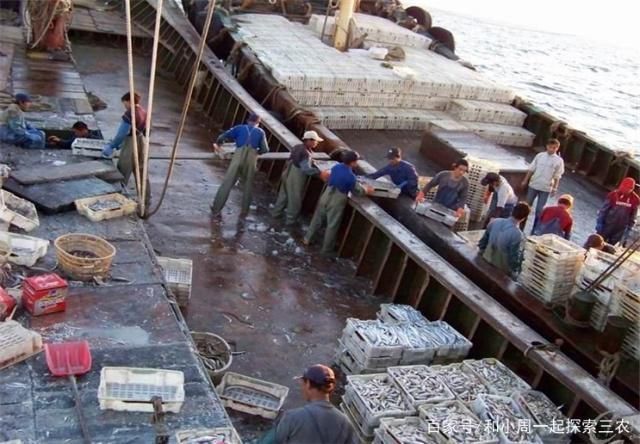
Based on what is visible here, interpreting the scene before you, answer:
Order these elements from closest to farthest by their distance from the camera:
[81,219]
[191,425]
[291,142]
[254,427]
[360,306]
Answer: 1. [191,425]
2. [254,427]
3. [81,219]
4. [360,306]
5. [291,142]

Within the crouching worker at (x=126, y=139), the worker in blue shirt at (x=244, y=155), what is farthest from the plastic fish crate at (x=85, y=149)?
the worker in blue shirt at (x=244, y=155)

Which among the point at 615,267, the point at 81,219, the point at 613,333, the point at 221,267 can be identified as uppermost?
the point at 615,267

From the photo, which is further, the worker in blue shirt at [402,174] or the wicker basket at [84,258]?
the worker in blue shirt at [402,174]

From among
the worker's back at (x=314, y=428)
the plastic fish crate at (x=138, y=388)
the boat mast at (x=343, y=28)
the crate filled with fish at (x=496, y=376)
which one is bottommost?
the plastic fish crate at (x=138, y=388)

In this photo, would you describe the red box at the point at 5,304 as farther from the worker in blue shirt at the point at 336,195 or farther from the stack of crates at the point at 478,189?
the stack of crates at the point at 478,189

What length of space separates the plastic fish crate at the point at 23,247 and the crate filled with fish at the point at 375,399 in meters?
2.96

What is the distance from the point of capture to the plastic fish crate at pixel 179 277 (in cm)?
754

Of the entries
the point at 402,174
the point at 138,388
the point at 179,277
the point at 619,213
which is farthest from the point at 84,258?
the point at 619,213

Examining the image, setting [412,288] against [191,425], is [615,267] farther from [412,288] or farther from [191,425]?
[191,425]

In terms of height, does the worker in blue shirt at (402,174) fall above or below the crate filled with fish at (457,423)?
above

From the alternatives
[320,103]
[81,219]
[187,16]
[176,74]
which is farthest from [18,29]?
[81,219]

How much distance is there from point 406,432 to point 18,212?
4.36 m

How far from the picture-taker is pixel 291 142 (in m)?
11.0

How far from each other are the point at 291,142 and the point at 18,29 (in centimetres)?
662
